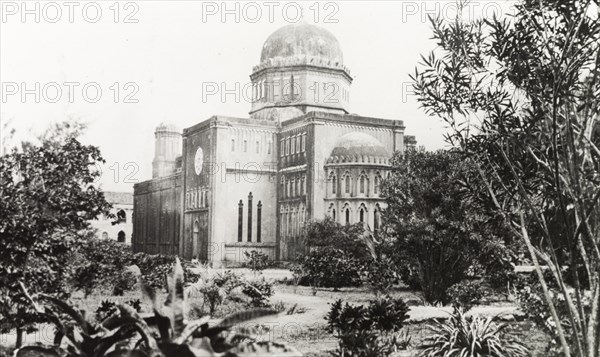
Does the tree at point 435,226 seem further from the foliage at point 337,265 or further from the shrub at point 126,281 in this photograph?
the shrub at point 126,281

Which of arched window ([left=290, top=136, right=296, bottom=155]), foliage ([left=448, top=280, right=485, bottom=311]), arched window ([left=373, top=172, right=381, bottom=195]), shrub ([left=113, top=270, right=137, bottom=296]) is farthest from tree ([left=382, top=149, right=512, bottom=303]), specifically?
arched window ([left=290, top=136, right=296, bottom=155])

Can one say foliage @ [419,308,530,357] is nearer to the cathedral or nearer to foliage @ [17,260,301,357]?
foliage @ [17,260,301,357]

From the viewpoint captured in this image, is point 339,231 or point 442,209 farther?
A: point 339,231

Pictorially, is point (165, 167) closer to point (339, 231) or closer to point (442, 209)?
point (339, 231)

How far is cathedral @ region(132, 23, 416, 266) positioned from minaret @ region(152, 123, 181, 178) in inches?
660

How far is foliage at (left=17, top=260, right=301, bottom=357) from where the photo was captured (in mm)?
4535

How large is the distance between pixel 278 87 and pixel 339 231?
54.1 ft

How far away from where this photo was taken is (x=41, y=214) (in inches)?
323

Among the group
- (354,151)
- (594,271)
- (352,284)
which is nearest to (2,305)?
(594,271)

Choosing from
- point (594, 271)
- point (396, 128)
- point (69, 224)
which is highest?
point (396, 128)

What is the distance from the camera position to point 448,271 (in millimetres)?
17844

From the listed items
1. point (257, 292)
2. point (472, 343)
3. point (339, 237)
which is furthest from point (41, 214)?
point (339, 237)

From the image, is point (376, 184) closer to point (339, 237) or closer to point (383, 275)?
point (339, 237)

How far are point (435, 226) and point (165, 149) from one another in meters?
48.8
